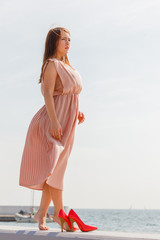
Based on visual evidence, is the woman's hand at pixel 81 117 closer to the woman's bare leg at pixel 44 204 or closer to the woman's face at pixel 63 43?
the woman's face at pixel 63 43

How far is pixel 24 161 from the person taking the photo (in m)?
3.70

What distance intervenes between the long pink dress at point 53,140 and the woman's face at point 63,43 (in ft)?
0.45

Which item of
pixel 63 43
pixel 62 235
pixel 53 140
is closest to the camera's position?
pixel 62 235

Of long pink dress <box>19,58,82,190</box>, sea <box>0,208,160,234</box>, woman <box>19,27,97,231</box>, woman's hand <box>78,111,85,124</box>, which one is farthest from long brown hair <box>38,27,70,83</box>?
sea <box>0,208,160,234</box>

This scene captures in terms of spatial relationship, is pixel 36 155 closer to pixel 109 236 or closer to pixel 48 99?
pixel 48 99

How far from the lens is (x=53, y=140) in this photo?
3566mm

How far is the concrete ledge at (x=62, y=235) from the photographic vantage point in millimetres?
2859

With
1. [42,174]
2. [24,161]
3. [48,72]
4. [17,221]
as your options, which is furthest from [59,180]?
[17,221]

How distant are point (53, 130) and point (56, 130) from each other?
0.08ft

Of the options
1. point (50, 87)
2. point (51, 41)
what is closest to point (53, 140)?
point (50, 87)

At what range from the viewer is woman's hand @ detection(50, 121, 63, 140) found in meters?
3.58

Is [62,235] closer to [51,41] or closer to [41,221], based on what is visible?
[41,221]

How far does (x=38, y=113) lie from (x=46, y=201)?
0.76 m

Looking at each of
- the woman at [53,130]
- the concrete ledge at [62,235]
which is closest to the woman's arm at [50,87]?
the woman at [53,130]
